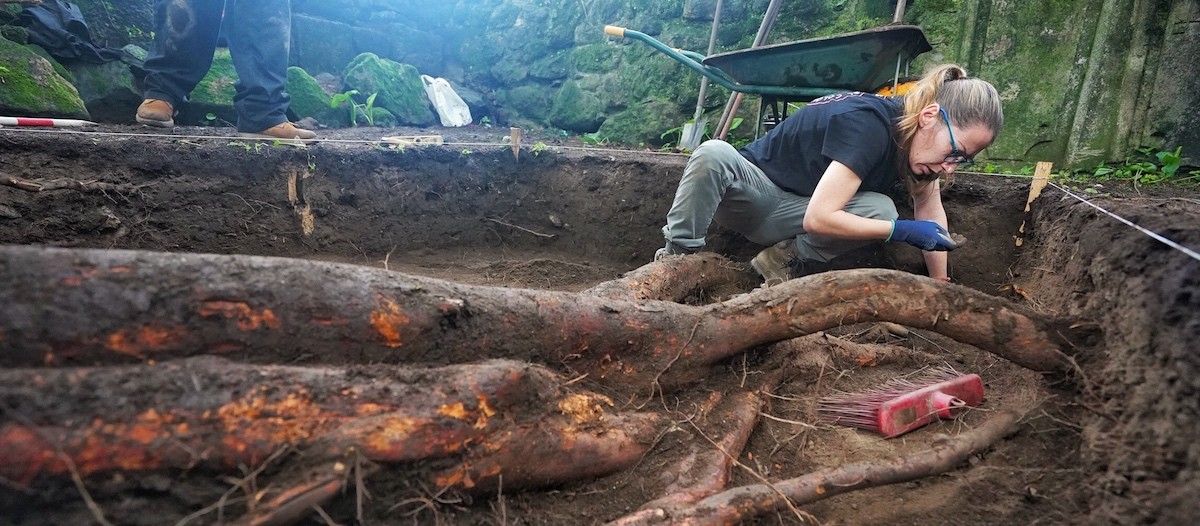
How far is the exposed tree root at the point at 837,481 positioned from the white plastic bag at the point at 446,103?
19.5 ft

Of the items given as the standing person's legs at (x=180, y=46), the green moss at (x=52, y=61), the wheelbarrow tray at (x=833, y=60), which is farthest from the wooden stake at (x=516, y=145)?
the green moss at (x=52, y=61)

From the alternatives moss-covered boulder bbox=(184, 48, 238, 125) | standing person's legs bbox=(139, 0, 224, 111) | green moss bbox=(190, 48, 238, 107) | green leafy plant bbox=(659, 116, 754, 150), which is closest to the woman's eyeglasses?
green leafy plant bbox=(659, 116, 754, 150)

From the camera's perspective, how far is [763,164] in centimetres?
277

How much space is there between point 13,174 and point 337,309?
2.71 meters

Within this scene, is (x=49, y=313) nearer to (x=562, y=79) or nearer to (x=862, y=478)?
(x=862, y=478)

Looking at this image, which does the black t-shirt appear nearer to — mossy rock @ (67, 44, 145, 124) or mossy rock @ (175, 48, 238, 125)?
mossy rock @ (175, 48, 238, 125)

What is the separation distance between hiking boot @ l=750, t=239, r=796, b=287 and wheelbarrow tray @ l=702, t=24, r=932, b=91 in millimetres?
1009

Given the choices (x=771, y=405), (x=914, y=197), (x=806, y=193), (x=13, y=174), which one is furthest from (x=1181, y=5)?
(x=13, y=174)

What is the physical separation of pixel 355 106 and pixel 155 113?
2125mm

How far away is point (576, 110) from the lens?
638cm

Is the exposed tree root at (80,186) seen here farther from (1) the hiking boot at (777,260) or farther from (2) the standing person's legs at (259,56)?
(1) the hiking boot at (777,260)

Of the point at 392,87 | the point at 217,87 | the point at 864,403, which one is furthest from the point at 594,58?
the point at 864,403

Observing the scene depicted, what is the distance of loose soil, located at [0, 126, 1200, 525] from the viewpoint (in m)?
1.17

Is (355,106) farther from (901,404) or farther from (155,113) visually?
(901,404)
